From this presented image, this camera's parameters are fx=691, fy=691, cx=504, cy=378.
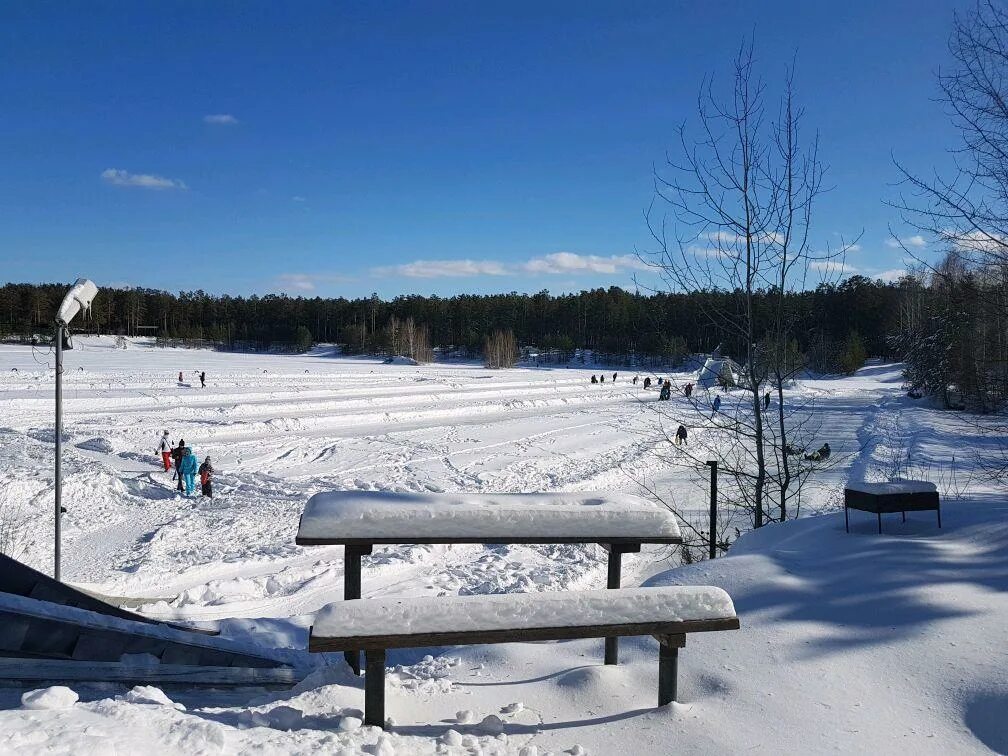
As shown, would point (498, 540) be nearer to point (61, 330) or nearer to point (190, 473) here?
point (61, 330)

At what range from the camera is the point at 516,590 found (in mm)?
9383

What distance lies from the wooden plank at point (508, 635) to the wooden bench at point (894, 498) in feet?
12.5

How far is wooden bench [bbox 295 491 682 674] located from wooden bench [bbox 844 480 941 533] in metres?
3.43

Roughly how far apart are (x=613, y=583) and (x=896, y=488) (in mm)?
3715

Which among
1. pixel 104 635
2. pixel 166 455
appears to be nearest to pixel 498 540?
pixel 104 635

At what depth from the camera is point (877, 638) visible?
407 centimetres

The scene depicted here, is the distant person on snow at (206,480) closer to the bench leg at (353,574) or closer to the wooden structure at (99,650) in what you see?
the wooden structure at (99,650)

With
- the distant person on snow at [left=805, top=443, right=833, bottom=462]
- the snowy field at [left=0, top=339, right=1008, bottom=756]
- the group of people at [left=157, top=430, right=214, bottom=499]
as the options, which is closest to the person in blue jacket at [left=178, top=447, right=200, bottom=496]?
the group of people at [left=157, top=430, right=214, bottom=499]

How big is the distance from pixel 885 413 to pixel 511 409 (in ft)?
62.2

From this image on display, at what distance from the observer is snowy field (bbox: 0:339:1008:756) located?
307 centimetres

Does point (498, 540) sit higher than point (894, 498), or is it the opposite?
point (498, 540)

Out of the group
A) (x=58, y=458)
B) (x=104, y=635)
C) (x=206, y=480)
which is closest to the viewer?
(x=104, y=635)

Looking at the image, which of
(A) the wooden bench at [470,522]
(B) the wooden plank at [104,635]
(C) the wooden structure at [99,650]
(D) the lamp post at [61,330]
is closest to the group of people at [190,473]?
(D) the lamp post at [61,330]

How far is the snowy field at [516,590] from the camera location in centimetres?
307
